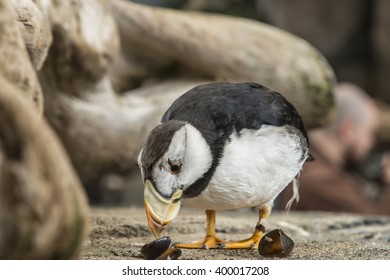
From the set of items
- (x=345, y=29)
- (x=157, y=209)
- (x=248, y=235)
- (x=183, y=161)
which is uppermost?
(x=183, y=161)

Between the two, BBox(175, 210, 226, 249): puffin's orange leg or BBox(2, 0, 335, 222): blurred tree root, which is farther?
BBox(2, 0, 335, 222): blurred tree root

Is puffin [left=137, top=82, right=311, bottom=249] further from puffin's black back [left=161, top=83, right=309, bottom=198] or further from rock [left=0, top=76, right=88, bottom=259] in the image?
rock [left=0, top=76, right=88, bottom=259]

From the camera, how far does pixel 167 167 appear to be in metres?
2.02

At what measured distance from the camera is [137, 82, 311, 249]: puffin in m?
2.03

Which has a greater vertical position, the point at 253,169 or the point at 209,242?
the point at 253,169

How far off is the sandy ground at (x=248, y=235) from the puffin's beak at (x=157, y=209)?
18cm

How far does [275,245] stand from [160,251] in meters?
0.34

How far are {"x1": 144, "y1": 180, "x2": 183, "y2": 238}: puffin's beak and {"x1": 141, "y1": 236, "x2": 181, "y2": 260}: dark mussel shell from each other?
10 centimetres

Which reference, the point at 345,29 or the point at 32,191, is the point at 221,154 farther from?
the point at 345,29

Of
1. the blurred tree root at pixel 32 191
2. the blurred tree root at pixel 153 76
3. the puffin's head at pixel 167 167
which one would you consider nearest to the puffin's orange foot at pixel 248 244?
the puffin's head at pixel 167 167

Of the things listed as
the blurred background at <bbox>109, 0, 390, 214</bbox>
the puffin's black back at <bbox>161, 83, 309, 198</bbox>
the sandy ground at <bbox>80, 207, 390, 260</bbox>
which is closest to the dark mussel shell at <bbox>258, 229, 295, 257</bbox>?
the sandy ground at <bbox>80, 207, 390, 260</bbox>

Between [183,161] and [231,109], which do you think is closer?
[183,161]

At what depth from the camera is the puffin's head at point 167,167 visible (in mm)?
2006

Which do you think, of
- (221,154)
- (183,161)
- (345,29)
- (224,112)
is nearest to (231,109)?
(224,112)
